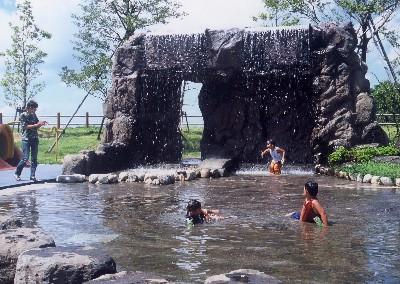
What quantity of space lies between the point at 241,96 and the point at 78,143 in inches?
485

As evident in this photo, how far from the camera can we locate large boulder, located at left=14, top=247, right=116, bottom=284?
5227mm

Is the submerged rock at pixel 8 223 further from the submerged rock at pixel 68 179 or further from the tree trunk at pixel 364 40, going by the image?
the tree trunk at pixel 364 40

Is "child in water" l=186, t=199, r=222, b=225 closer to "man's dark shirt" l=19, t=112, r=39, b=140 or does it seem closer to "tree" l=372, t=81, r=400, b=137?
"man's dark shirt" l=19, t=112, r=39, b=140

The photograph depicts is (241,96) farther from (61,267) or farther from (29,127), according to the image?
(61,267)

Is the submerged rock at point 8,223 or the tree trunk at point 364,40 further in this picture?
the tree trunk at point 364,40

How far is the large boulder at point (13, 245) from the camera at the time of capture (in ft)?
19.6

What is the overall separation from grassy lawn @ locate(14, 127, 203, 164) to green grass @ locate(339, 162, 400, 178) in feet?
41.8

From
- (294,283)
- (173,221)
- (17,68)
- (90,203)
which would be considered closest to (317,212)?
(173,221)

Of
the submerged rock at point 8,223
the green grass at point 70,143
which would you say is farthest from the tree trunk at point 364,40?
the submerged rock at point 8,223

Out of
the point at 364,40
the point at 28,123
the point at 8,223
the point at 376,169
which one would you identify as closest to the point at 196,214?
the point at 8,223

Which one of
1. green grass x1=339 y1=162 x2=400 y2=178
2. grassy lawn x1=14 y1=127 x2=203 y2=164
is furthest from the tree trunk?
green grass x1=339 y1=162 x2=400 y2=178

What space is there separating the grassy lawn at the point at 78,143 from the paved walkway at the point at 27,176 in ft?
16.9

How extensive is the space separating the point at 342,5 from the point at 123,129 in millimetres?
16790

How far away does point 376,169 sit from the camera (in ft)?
53.0
